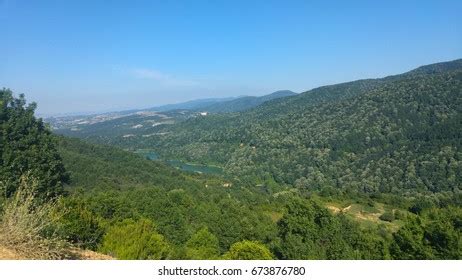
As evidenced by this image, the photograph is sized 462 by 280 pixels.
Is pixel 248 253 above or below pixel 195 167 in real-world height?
above

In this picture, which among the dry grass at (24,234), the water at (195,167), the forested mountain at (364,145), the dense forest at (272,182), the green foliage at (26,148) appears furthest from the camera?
the water at (195,167)

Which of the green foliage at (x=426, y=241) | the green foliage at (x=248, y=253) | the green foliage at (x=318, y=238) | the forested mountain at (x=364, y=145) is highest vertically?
the green foliage at (x=248, y=253)

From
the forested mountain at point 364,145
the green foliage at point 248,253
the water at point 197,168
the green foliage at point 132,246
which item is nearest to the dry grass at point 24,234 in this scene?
the green foliage at point 132,246

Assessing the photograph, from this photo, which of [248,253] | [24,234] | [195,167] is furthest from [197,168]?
[24,234]

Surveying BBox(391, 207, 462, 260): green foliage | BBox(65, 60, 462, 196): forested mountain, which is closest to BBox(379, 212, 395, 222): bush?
BBox(65, 60, 462, 196): forested mountain

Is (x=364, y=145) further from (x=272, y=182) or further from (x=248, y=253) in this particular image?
(x=248, y=253)

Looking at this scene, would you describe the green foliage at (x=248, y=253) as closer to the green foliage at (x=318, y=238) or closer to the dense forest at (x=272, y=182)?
the dense forest at (x=272, y=182)
